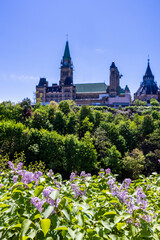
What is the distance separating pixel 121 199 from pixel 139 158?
94.5ft

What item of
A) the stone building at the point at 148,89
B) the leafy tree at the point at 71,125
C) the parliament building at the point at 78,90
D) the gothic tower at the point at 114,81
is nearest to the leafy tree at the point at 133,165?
the leafy tree at the point at 71,125

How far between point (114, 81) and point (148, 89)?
76.1 feet

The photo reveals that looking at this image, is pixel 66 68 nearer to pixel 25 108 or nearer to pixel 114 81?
pixel 114 81

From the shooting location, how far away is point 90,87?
10831 centimetres

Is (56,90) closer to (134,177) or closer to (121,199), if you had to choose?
(134,177)

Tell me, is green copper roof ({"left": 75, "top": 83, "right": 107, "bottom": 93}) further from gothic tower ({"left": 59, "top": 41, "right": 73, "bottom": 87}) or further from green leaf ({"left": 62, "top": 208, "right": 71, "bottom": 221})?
green leaf ({"left": 62, "top": 208, "right": 71, "bottom": 221})

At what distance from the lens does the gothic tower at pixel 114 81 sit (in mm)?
97938

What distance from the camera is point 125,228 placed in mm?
3262

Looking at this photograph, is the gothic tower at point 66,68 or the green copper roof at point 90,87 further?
the gothic tower at point 66,68

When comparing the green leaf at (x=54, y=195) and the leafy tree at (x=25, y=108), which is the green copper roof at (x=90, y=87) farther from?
the green leaf at (x=54, y=195)

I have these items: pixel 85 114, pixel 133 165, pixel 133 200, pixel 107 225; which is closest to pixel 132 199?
pixel 133 200

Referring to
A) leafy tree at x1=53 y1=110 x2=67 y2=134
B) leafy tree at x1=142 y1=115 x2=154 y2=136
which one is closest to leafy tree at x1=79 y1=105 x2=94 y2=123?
leafy tree at x1=53 y1=110 x2=67 y2=134

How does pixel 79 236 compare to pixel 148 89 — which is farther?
pixel 148 89

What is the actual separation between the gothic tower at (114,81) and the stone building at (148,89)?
17.5 m
